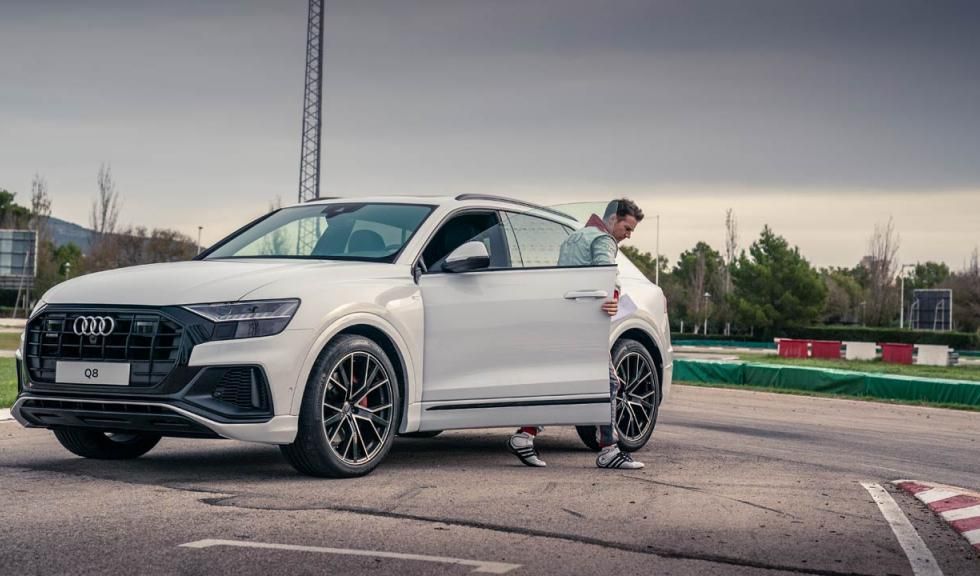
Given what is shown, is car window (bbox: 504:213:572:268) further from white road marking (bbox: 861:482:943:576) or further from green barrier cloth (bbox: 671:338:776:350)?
green barrier cloth (bbox: 671:338:776:350)

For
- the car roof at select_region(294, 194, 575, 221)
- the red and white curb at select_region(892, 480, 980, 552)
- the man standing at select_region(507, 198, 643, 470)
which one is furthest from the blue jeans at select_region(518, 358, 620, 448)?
the red and white curb at select_region(892, 480, 980, 552)

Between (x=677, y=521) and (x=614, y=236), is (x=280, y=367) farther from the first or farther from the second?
(x=614, y=236)

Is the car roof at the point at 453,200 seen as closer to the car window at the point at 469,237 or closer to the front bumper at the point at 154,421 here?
the car window at the point at 469,237

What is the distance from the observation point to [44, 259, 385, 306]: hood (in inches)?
288

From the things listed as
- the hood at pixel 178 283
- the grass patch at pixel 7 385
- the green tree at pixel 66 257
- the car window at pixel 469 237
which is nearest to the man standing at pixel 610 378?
the car window at pixel 469 237

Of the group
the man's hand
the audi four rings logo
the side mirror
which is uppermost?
the side mirror

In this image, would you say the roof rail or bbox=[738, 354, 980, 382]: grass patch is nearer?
the roof rail

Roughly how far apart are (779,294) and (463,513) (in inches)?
3643

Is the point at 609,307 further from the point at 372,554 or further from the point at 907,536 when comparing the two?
the point at 372,554

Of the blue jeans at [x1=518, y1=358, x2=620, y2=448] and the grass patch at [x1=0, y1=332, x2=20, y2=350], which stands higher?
the blue jeans at [x1=518, y1=358, x2=620, y2=448]

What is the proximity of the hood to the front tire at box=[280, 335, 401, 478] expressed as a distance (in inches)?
22.3

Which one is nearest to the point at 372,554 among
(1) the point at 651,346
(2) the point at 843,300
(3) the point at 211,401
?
(3) the point at 211,401

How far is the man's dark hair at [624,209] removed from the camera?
30.8 ft

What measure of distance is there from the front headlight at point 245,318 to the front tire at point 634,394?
3301 millimetres
